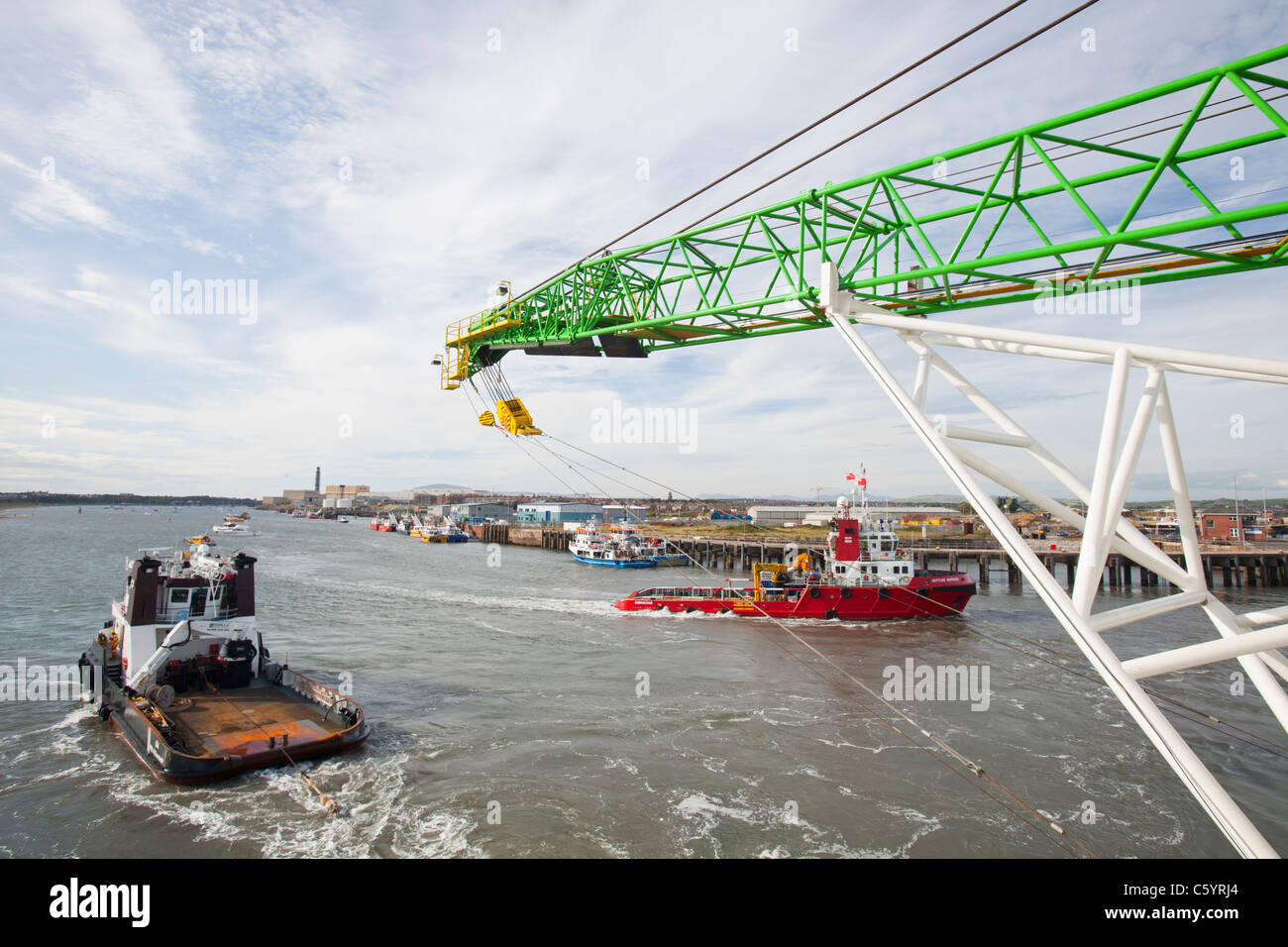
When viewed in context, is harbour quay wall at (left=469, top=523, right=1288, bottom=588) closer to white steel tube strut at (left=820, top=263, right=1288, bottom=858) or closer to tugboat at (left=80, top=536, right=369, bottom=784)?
tugboat at (left=80, top=536, right=369, bottom=784)

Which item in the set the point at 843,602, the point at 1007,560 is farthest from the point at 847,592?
the point at 1007,560

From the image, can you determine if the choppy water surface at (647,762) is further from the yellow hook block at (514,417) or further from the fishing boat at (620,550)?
the fishing boat at (620,550)

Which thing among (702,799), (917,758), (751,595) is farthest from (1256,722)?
(751,595)

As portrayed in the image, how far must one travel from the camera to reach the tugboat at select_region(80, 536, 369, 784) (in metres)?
12.9

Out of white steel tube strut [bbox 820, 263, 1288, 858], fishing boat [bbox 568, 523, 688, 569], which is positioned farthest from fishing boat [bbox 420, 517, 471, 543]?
white steel tube strut [bbox 820, 263, 1288, 858]

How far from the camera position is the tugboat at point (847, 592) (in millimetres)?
32469

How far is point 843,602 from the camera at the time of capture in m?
32.4

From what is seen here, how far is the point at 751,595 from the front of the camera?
3503 centimetres

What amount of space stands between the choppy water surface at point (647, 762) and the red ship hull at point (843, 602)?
4.36 m

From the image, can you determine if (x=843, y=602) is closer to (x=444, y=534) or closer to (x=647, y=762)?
(x=647, y=762)

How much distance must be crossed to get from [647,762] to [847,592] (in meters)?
20.8

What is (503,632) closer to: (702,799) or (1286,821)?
(702,799)

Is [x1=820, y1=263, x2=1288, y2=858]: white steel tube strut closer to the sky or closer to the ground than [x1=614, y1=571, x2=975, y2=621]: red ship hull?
closer to the sky
